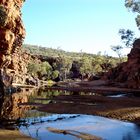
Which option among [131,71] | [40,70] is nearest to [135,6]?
[131,71]

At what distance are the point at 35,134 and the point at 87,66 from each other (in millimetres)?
154402

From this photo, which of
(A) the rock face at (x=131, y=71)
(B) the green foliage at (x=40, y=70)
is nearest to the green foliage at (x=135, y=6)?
(A) the rock face at (x=131, y=71)

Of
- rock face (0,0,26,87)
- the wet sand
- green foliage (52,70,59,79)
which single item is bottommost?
the wet sand

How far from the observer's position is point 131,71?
295ft

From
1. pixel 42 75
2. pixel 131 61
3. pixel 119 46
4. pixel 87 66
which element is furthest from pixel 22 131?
pixel 87 66

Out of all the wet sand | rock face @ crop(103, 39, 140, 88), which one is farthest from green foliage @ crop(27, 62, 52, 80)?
the wet sand

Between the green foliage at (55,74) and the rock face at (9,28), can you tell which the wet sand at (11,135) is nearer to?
the rock face at (9,28)

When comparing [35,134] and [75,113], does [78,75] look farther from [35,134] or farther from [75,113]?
[35,134]

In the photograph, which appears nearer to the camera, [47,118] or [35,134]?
[35,134]

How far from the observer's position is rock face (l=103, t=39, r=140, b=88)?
83.0 m

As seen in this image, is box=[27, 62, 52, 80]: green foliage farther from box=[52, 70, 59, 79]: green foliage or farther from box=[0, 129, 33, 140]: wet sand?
box=[0, 129, 33, 140]: wet sand

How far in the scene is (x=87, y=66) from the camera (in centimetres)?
17838

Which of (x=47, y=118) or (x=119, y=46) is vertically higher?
(x=119, y=46)

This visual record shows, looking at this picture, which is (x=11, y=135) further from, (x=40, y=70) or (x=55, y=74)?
(x=55, y=74)
